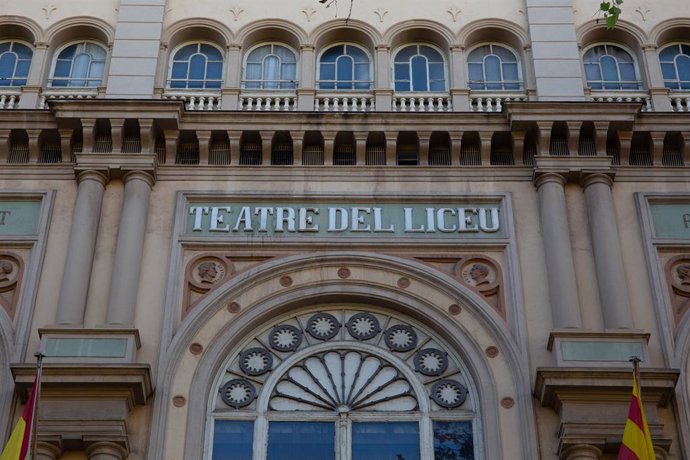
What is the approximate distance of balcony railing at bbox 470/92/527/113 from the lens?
72.5 ft

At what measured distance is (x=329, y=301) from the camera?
65.2 ft

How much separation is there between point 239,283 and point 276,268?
2.11 feet

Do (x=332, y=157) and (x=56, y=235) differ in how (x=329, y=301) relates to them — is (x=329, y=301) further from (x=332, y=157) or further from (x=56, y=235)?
(x=56, y=235)

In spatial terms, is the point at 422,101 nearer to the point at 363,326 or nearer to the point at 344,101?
the point at 344,101

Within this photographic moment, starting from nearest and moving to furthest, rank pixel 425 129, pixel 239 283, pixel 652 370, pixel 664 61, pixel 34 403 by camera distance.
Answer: pixel 34 403 → pixel 652 370 → pixel 239 283 → pixel 425 129 → pixel 664 61

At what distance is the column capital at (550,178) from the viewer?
20.6m

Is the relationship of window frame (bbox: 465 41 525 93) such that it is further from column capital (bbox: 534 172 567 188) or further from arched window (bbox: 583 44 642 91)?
column capital (bbox: 534 172 567 188)

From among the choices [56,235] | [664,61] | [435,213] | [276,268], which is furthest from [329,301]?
[664,61]

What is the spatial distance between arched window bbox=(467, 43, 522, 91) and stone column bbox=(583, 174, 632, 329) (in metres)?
2.98

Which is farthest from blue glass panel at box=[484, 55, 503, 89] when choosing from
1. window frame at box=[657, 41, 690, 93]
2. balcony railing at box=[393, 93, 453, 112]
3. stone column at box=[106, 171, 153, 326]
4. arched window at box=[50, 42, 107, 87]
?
arched window at box=[50, 42, 107, 87]

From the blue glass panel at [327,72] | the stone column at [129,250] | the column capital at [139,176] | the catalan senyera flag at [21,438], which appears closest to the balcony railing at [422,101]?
the blue glass panel at [327,72]

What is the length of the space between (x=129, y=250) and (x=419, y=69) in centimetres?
675

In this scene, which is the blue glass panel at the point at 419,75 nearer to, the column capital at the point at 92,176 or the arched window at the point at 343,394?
the arched window at the point at 343,394

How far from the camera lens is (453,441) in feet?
60.0
